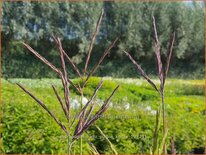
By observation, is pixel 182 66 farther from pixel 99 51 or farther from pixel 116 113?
pixel 116 113

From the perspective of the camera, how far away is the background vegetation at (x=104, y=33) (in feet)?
65.9

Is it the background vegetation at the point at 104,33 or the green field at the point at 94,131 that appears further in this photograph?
the background vegetation at the point at 104,33

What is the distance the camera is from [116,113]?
13.8ft

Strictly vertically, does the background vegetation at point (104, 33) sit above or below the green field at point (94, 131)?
above

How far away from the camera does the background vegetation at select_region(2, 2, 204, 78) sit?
65.9 ft

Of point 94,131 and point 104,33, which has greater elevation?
point 104,33

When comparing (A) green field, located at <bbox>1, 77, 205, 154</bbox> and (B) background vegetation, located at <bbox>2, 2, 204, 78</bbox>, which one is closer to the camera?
(A) green field, located at <bbox>1, 77, 205, 154</bbox>

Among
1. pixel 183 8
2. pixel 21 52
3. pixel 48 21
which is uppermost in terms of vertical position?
pixel 183 8

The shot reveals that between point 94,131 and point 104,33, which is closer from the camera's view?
point 94,131

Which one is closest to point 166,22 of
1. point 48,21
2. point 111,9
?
point 111,9

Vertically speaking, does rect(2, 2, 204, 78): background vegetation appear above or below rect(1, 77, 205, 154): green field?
above

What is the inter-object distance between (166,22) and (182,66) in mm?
2865

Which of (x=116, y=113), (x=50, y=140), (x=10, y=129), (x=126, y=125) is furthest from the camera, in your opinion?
(x=116, y=113)

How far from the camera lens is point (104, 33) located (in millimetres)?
22094
